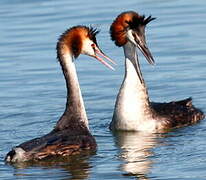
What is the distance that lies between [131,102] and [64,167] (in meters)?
2.55

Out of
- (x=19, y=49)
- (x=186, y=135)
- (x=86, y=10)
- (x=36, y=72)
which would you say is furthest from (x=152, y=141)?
(x=86, y=10)

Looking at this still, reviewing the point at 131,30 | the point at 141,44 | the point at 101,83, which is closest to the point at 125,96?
the point at 141,44

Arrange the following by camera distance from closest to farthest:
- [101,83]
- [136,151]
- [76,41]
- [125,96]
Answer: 1. [136,151]
2. [76,41]
3. [125,96]
4. [101,83]

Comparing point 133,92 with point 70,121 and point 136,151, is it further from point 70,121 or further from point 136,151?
point 136,151

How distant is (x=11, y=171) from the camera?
40.2 feet

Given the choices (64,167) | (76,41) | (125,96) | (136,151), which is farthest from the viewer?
(125,96)

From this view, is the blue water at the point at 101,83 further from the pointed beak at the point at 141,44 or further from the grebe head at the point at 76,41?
the grebe head at the point at 76,41

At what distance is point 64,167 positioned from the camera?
12.5m

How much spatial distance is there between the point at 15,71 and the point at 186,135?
180 inches

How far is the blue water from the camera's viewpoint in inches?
489

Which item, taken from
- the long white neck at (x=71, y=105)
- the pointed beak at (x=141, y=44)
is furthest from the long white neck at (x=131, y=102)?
the long white neck at (x=71, y=105)

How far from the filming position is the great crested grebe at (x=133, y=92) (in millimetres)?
14703

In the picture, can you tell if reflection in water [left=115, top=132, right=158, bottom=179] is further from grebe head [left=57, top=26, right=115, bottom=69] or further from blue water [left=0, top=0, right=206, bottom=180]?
grebe head [left=57, top=26, right=115, bottom=69]

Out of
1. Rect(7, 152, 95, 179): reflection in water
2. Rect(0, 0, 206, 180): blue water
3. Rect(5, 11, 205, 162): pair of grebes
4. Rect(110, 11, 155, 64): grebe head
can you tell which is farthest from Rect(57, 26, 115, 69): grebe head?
Rect(7, 152, 95, 179): reflection in water
